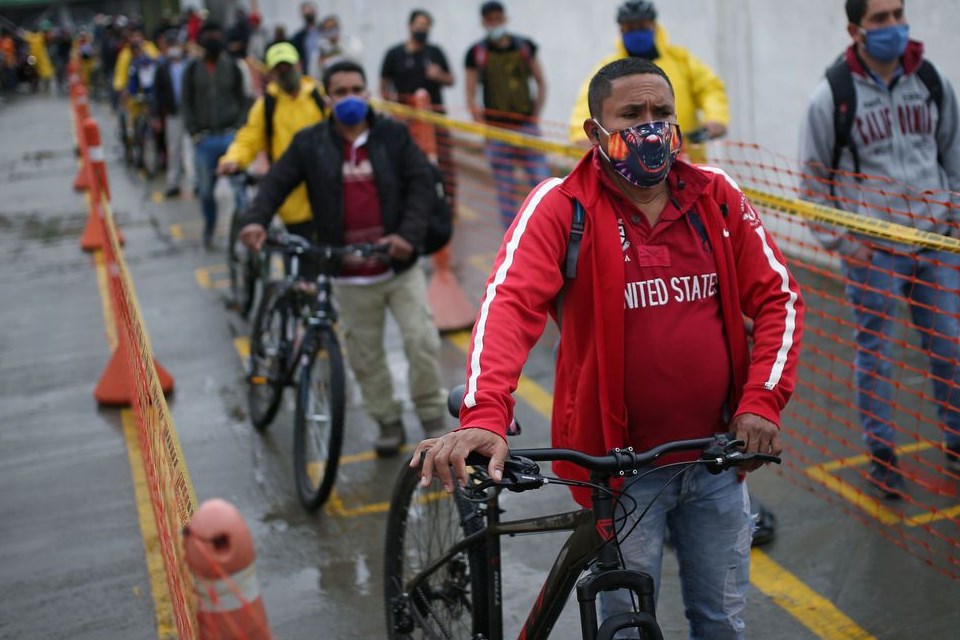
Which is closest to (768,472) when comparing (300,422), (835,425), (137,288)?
→ (835,425)

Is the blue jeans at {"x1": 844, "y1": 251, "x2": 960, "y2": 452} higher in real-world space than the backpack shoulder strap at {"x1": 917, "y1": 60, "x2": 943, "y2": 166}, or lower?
lower

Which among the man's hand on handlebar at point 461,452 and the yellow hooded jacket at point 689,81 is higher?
the yellow hooded jacket at point 689,81

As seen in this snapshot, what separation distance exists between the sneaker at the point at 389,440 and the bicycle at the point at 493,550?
2267 millimetres

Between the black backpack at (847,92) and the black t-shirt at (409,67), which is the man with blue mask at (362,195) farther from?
the black t-shirt at (409,67)

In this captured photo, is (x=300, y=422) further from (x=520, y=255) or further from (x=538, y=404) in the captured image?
(x=520, y=255)

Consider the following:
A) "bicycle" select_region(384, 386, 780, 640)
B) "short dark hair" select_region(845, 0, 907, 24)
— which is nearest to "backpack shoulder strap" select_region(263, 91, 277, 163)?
"short dark hair" select_region(845, 0, 907, 24)

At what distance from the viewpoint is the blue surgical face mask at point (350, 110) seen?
6109mm

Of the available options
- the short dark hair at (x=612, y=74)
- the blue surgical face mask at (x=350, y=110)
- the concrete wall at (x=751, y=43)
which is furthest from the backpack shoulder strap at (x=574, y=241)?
the concrete wall at (x=751, y=43)

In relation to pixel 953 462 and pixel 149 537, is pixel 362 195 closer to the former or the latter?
pixel 149 537

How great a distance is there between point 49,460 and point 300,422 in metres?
1.81

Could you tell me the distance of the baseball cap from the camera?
25.6ft

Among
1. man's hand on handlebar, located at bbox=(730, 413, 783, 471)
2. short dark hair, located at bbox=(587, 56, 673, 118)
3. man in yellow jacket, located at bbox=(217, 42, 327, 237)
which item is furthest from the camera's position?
man in yellow jacket, located at bbox=(217, 42, 327, 237)

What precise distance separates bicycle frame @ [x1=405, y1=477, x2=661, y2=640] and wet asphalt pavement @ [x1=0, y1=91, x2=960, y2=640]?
117 centimetres

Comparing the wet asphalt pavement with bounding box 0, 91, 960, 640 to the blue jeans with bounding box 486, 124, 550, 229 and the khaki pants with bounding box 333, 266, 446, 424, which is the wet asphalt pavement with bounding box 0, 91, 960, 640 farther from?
the blue jeans with bounding box 486, 124, 550, 229
